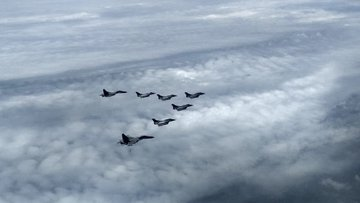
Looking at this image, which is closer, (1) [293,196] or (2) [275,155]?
(1) [293,196]

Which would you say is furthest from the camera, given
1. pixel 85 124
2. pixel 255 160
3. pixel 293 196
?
pixel 85 124

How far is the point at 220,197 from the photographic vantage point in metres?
168

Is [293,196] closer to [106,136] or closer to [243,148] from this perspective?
[243,148]

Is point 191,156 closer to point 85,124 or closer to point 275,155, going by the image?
point 275,155

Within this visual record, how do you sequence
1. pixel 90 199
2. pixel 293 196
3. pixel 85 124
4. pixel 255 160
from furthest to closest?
pixel 85 124 → pixel 255 160 → pixel 293 196 → pixel 90 199

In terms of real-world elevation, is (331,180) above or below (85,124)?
below

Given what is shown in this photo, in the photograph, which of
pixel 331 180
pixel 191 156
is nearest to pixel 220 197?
pixel 191 156

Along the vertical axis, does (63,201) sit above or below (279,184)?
above

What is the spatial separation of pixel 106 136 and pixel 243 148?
205ft

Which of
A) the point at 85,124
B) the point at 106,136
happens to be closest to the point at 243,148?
the point at 106,136

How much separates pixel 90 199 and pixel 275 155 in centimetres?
8778

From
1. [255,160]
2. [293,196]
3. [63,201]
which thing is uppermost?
[63,201]

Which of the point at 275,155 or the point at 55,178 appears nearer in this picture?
the point at 55,178

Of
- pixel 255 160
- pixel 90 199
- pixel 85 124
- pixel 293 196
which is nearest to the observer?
pixel 90 199
